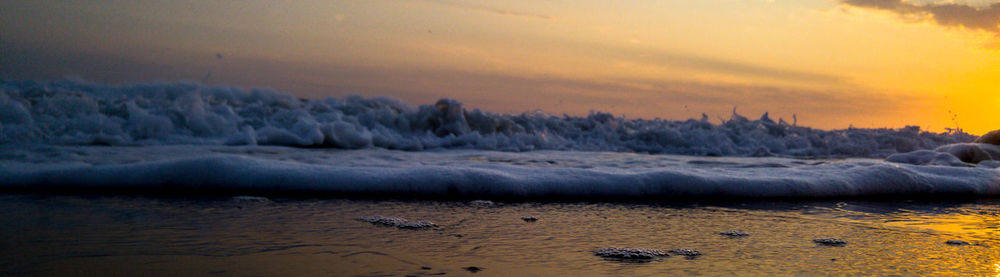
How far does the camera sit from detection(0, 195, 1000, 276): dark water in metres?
2.37

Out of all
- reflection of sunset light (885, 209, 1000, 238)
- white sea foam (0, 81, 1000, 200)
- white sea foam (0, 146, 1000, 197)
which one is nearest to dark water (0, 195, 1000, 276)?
reflection of sunset light (885, 209, 1000, 238)

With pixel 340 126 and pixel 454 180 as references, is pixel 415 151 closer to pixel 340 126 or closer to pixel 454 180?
pixel 340 126

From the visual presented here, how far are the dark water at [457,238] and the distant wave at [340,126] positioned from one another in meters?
4.64

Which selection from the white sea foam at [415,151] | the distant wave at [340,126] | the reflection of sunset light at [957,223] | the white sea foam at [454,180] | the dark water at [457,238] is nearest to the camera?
the dark water at [457,238]

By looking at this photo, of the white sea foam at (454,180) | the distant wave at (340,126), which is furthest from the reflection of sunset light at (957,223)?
the distant wave at (340,126)

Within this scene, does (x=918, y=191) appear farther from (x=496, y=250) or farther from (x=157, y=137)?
(x=157, y=137)

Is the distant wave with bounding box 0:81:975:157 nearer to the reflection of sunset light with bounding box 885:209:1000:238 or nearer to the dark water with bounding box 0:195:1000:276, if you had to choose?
the dark water with bounding box 0:195:1000:276

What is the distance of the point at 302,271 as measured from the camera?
2262 millimetres

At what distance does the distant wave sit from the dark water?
4.64m

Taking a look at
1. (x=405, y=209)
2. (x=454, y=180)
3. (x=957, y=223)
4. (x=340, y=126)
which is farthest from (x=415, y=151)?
(x=957, y=223)

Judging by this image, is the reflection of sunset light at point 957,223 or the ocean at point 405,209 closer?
the ocean at point 405,209

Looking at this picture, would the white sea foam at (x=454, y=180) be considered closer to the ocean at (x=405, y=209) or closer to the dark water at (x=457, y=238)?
the ocean at (x=405, y=209)

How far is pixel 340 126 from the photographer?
8820 mm

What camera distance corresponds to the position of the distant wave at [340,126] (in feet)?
26.6
